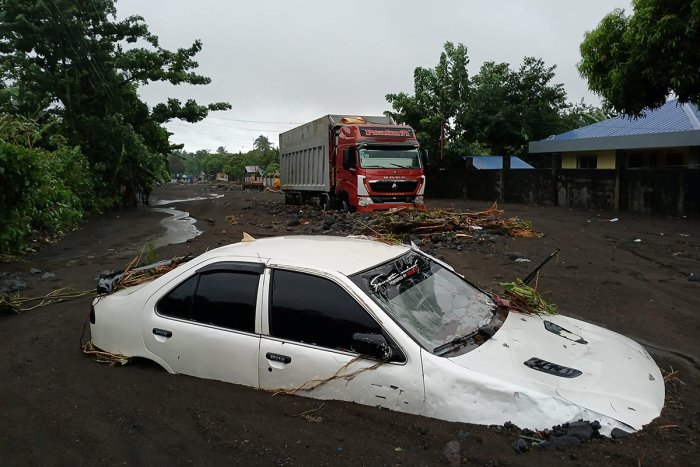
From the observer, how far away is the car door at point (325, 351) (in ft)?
10.1

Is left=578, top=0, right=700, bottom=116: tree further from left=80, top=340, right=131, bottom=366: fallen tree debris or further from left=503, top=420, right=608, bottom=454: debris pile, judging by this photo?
left=80, top=340, right=131, bottom=366: fallen tree debris

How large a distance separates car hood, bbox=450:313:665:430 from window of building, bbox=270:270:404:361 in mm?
663

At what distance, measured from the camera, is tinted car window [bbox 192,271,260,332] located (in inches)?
145

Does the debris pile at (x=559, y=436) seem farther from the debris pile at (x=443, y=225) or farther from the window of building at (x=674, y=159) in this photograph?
the window of building at (x=674, y=159)

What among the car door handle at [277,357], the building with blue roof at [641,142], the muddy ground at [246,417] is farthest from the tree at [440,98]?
the car door handle at [277,357]

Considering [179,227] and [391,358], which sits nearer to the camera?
[391,358]

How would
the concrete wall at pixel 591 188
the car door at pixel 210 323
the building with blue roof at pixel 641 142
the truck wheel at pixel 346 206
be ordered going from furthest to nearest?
the building with blue roof at pixel 641 142 → the truck wheel at pixel 346 206 → the concrete wall at pixel 591 188 → the car door at pixel 210 323

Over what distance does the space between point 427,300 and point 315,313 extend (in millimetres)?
800

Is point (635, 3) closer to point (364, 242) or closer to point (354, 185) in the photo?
point (354, 185)

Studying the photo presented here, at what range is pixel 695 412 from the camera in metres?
3.31

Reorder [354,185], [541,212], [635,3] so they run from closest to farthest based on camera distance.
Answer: [635,3] → [354,185] → [541,212]

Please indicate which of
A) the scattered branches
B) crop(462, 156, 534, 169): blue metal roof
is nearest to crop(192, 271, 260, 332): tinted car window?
the scattered branches

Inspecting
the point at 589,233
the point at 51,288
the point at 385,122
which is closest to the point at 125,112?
the point at 385,122

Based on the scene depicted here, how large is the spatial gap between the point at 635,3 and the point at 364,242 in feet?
39.8
